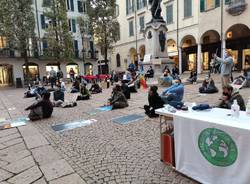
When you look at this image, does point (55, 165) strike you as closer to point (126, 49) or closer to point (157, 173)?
point (157, 173)

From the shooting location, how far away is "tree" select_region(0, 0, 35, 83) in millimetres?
20562

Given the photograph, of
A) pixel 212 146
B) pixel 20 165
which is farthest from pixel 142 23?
pixel 212 146

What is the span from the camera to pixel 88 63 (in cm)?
3306

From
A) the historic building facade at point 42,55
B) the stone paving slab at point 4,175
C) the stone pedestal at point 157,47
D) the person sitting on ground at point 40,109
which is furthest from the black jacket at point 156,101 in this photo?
the historic building facade at point 42,55

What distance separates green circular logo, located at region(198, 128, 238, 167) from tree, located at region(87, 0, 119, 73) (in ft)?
79.6

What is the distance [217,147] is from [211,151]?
0.34 ft

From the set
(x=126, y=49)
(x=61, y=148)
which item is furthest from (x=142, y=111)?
(x=126, y=49)

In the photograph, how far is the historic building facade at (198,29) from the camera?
69.3 ft

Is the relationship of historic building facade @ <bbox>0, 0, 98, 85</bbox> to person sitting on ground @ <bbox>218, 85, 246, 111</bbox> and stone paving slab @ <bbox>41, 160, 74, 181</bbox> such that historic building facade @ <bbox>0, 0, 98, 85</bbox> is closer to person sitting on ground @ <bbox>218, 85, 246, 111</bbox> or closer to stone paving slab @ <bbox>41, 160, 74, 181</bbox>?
stone paving slab @ <bbox>41, 160, 74, 181</bbox>

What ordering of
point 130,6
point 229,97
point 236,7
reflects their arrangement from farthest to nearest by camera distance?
point 130,6 → point 236,7 → point 229,97

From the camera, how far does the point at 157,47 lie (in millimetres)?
17266

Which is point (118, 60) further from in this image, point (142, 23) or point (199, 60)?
point (199, 60)

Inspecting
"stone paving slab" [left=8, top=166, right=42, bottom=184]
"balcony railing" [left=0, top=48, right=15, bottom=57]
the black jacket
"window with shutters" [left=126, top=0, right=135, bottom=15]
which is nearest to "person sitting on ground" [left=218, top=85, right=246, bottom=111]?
the black jacket

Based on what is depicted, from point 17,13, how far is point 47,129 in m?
19.0
